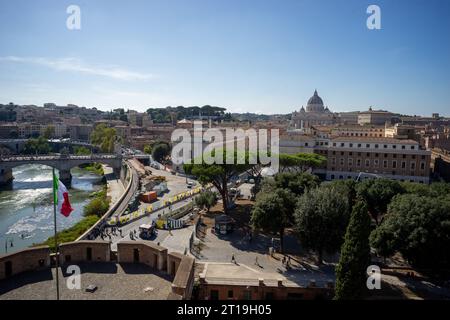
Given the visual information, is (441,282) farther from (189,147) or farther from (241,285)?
(189,147)

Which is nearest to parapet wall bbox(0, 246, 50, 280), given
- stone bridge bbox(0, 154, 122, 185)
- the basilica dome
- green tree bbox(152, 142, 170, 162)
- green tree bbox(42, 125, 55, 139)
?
stone bridge bbox(0, 154, 122, 185)

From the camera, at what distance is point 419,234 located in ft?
41.0

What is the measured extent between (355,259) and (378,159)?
22.6 meters

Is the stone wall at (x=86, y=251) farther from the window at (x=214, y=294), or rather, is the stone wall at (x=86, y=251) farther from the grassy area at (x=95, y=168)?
the grassy area at (x=95, y=168)

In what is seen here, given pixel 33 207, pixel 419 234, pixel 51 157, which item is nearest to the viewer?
pixel 419 234

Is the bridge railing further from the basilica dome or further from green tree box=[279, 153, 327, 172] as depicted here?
the basilica dome

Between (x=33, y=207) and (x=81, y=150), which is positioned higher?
(x=81, y=150)

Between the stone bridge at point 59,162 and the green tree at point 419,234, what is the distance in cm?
3587

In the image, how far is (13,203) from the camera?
32.0 metres

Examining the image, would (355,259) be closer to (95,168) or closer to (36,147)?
(95,168)

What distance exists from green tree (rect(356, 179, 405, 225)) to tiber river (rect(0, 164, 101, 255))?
59.5 ft

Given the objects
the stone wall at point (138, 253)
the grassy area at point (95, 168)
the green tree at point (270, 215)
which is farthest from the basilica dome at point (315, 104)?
the stone wall at point (138, 253)

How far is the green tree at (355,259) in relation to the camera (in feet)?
35.2

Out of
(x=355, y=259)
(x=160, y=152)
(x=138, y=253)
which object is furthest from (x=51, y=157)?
(x=355, y=259)
